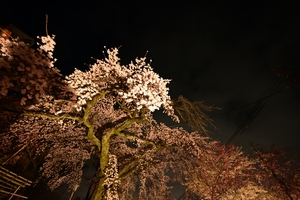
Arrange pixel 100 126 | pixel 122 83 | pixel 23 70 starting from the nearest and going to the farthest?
pixel 23 70 → pixel 122 83 → pixel 100 126

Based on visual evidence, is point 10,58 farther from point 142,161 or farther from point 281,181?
point 281,181

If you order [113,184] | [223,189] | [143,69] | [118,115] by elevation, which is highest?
[118,115]

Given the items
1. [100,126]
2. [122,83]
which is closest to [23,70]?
[122,83]

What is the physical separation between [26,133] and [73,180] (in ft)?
16.1

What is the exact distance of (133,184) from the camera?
38.7 ft

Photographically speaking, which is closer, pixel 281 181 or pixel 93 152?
pixel 93 152

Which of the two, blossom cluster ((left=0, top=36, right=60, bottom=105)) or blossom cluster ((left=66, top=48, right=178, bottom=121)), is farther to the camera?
blossom cluster ((left=66, top=48, right=178, bottom=121))

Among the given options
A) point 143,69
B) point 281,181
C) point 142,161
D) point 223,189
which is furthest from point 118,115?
point 281,181

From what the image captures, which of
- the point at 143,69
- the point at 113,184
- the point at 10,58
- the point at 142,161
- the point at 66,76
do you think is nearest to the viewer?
the point at 10,58

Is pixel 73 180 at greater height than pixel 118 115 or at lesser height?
lesser

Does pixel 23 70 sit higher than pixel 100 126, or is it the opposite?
pixel 100 126

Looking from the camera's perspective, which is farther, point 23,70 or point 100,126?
point 100,126

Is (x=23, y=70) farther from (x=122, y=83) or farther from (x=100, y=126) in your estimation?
(x=100, y=126)

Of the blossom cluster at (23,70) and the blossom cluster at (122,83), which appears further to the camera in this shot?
the blossom cluster at (122,83)
